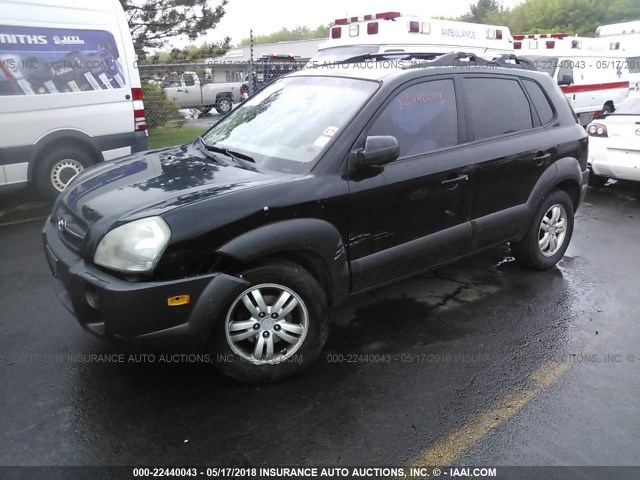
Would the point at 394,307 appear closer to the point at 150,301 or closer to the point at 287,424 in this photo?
the point at 287,424

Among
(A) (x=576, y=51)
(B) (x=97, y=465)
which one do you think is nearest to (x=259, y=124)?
(B) (x=97, y=465)

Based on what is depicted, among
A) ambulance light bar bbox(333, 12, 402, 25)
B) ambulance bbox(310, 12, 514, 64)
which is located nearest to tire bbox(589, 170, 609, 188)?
ambulance bbox(310, 12, 514, 64)

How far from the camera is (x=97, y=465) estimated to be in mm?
2395

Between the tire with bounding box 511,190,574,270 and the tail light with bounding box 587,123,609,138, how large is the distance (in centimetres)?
317

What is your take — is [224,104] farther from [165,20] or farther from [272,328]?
[272,328]

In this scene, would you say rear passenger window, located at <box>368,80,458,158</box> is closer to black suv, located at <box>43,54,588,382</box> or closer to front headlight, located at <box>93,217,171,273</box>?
black suv, located at <box>43,54,588,382</box>

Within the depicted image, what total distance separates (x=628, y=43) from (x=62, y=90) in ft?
55.9

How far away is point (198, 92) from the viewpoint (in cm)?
1590

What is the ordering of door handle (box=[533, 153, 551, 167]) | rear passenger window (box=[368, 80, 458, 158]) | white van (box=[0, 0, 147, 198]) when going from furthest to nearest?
white van (box=[0, 0, 147, 198]) < door handle (box=[533, 153, 551, 167]) < rear passenger window (box=[368, 80, 458, 158])

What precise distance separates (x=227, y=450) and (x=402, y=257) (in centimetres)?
165

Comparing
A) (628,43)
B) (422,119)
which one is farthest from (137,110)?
(628,43)

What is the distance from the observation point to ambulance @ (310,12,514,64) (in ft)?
32.1

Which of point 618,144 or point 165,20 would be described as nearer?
point 618,144

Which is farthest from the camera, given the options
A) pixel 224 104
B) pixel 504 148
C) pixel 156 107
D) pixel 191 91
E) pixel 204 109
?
pixel 224 104
